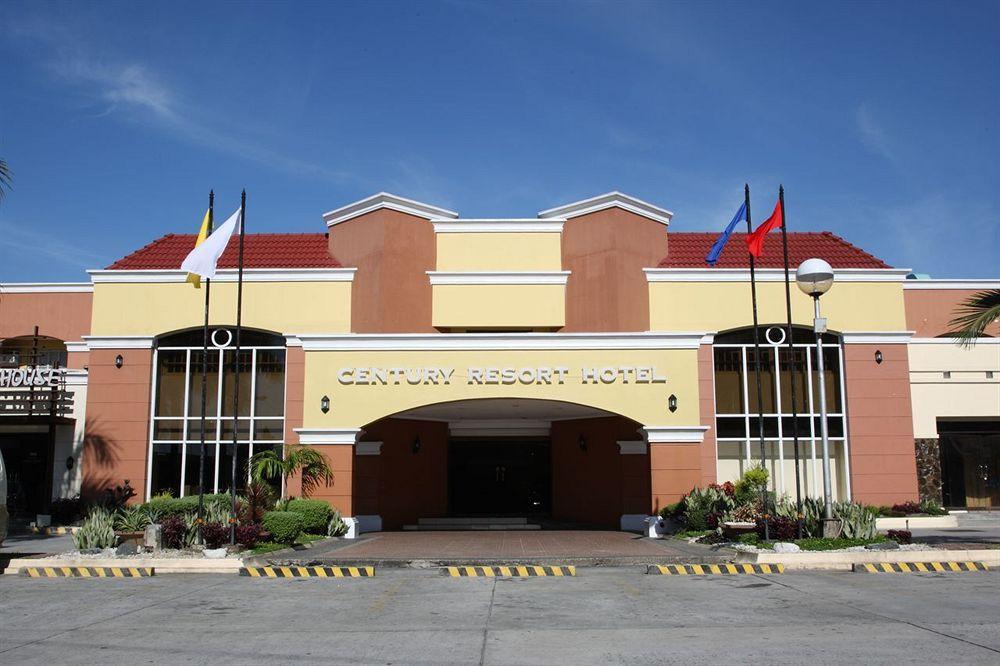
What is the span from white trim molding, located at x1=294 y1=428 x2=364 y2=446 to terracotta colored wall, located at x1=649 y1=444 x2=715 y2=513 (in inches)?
306

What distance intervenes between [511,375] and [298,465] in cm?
593

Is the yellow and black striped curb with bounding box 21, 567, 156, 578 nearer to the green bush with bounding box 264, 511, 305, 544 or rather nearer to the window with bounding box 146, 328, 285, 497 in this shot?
the green bush with bounding box 264, 511, 305, 544

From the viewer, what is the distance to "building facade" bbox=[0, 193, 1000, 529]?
23.9m

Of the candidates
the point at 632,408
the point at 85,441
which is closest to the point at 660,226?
the point at 632,408

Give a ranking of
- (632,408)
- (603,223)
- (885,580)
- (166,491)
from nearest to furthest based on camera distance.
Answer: (885,580)
(632,408)
(166,491)
(603,223)

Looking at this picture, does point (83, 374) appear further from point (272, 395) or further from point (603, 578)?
point (603, 578)

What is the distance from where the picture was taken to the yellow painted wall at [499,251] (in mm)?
28875

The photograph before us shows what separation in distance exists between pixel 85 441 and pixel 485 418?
11808mm

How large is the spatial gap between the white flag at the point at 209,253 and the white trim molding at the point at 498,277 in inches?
346

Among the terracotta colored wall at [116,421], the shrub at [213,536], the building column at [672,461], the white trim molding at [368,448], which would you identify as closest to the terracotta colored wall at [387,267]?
the white trim molding at [368,448]

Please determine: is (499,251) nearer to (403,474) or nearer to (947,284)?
(403,474)

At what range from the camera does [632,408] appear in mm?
23828

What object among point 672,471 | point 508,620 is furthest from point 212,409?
point 508,620

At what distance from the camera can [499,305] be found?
28.4m
